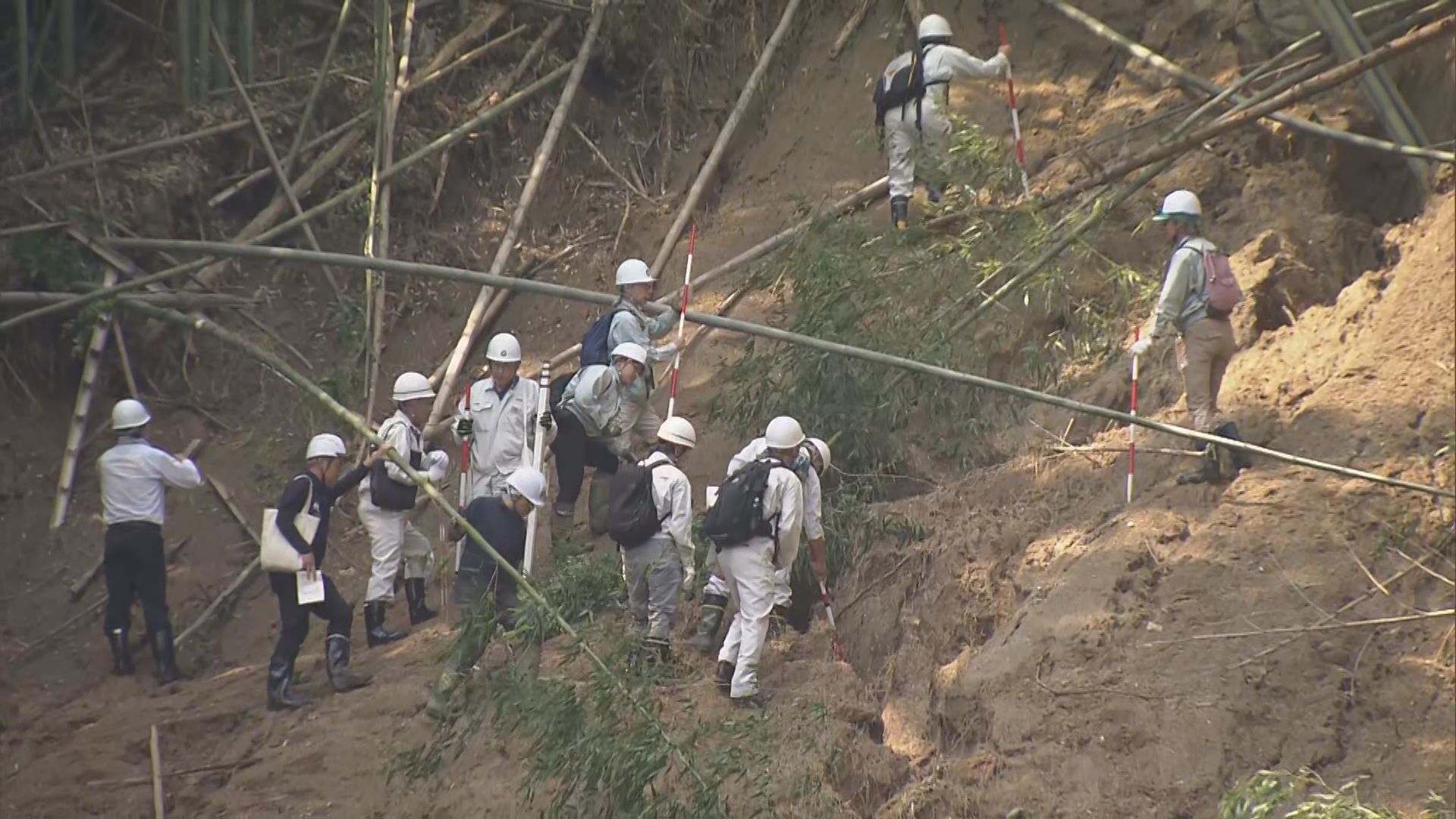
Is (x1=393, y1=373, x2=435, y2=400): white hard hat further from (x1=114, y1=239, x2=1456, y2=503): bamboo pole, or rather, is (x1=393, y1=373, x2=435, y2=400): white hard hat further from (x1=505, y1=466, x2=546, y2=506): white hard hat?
(x1=505, y1=466, x2=546, y2=506): white hard hat

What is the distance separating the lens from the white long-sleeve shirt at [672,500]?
35.3ft

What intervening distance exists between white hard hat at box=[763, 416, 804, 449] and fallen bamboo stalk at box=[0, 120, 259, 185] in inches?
301

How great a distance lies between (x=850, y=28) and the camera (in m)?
16.2

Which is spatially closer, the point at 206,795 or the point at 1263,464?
the point at 1263,464

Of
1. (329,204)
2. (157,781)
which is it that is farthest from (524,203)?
(157,781)

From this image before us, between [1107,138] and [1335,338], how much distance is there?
2797 millimetres

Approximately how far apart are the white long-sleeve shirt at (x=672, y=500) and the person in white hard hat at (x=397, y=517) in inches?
75.5

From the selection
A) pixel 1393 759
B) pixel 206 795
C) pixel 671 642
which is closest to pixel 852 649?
pixel 671 642

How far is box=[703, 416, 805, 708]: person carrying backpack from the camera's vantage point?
1033cm

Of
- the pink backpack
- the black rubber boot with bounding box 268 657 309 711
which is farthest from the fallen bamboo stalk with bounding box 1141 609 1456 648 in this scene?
the black rubber boot with bounding box 268 657 309 711

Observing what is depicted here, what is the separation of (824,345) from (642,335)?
269 cm

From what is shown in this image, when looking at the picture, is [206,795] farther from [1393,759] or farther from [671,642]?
[1393,759]

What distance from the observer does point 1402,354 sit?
10438 millimetres

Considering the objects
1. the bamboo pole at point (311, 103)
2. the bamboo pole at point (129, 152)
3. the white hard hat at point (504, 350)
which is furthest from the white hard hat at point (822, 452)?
the bamboo pole at point (129, 152)
